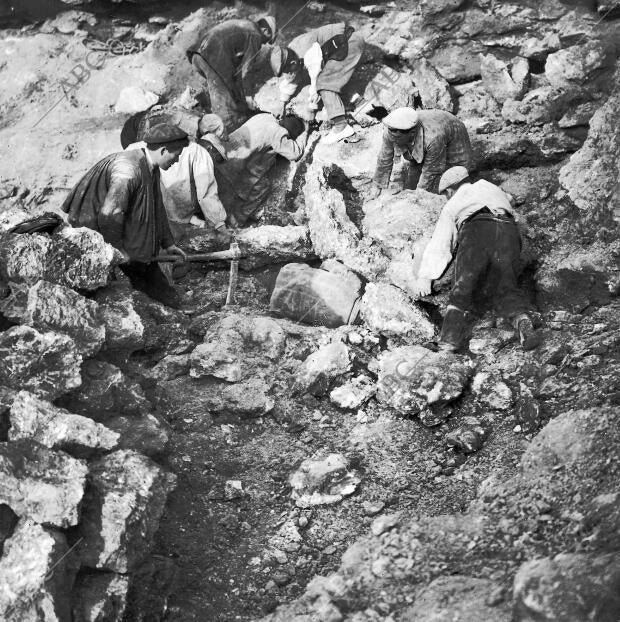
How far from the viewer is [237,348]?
508 cm

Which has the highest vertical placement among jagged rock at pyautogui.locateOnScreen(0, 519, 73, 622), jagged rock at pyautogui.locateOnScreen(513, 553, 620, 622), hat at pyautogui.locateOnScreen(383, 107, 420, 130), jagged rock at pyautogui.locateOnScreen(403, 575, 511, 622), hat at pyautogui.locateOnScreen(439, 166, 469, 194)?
jagged rock at pyautogui.locateOnScreen(0, 519, 73, 622)

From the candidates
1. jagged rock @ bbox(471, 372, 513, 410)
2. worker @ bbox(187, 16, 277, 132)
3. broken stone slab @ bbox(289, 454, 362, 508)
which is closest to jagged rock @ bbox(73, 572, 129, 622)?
broken stone slab @ bbox(289, 454, 362, 508)

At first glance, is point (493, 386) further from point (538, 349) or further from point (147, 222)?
point (147, 222)

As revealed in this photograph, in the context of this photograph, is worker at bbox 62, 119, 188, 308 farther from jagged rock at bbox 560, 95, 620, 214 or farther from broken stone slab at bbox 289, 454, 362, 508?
jagged rock at bbox 560, 95, 620, 214

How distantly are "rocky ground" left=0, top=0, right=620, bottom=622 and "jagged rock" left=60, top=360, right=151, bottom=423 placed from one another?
12 mm

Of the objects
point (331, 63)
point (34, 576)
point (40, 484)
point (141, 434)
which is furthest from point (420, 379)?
point (331, 63)

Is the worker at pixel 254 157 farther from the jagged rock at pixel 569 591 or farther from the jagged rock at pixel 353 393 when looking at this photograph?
the jagged rock at pixel 569 591

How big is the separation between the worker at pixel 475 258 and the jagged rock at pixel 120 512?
7.23ft

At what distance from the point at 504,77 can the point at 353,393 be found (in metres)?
4.39

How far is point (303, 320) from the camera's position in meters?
5.55

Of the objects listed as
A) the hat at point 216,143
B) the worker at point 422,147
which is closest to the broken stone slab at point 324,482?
the worker at point 422,147

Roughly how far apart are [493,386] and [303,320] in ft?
5.11

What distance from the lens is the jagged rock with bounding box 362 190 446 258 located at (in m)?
5.93

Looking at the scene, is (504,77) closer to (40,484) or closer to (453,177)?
(453,177)
